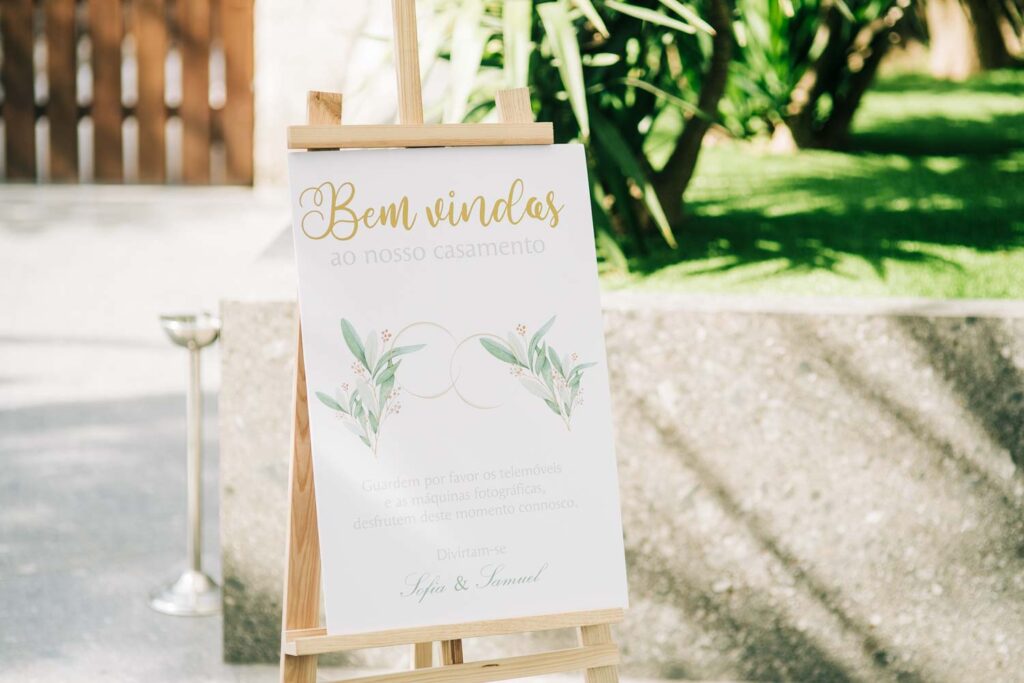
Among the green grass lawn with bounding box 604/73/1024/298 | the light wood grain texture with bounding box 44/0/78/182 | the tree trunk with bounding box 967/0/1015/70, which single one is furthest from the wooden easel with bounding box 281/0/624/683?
the tree trunk with bounding box 967/0/1015/70

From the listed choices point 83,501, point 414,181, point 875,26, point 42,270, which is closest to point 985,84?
point 875,26

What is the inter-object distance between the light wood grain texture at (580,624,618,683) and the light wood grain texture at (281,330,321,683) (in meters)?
0.48

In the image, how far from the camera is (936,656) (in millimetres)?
2979

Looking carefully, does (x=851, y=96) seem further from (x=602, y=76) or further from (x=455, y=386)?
(x=455, y=386)

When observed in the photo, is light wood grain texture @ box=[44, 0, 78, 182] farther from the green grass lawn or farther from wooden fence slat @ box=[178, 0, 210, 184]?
the green grass lawn

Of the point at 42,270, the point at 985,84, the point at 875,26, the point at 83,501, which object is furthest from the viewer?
the point at 985,84

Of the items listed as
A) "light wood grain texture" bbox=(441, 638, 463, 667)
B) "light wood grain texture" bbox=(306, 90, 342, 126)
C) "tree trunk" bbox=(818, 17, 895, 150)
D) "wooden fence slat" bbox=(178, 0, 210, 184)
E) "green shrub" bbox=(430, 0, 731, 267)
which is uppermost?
"wooden fence slat" bbox=(178, 0, 210, 184)

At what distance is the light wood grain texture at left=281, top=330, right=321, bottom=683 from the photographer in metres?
2.23

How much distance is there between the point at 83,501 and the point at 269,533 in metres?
1.36

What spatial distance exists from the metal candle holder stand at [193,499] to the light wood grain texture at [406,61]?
3.92ft

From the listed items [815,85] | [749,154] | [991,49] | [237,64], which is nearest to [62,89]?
[237,64]

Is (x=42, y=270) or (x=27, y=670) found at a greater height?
(x=42, y=270)

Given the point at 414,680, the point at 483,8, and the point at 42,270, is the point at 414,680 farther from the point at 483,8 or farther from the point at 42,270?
the point at 42,270

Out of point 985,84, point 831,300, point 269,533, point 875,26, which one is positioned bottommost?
point 269,533
